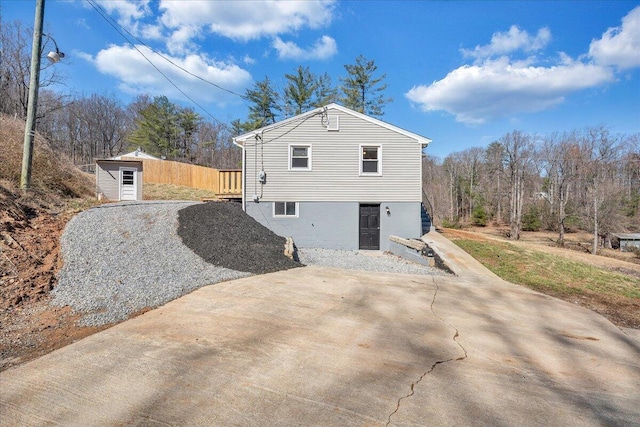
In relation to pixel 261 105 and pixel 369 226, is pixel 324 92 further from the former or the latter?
pixel 369 226

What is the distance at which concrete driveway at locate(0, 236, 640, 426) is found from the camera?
8.15 ft

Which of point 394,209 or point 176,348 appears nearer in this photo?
point 176,348

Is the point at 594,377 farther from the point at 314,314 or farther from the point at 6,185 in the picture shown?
the point at 6,185

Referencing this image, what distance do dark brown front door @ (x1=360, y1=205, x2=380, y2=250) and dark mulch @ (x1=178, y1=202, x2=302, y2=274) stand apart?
3364 millimetres

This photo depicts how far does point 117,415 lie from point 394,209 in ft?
35.5

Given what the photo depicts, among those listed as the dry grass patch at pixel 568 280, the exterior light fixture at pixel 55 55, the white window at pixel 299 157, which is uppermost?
the exterior light fixture at pixel 55 55

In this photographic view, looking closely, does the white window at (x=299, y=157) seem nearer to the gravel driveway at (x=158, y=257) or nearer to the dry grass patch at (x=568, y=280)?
the gravel driveway at (x=158, y=257)

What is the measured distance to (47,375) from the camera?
2834 mm

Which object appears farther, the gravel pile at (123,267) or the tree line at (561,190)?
the tree line at (561,190)

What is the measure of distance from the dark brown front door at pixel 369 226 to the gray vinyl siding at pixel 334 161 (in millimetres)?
416

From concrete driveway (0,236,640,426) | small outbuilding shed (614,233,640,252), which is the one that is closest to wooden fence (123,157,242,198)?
concrete driveway (0,236,640,426)

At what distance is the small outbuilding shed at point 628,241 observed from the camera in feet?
70.7

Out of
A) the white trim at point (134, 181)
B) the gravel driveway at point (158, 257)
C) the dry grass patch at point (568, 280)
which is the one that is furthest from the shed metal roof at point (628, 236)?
the white trim at point (134, 181)

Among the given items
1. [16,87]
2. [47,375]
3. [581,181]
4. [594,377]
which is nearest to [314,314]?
[47,375]
